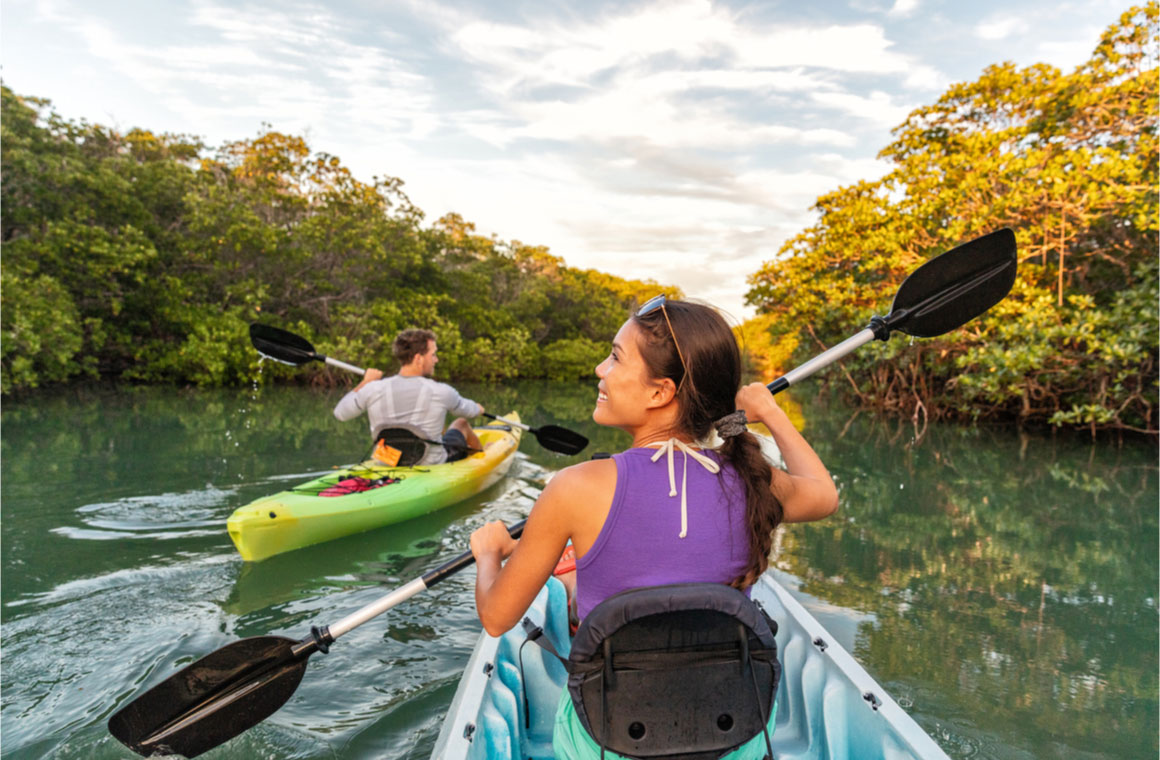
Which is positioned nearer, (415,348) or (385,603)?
(385,603)

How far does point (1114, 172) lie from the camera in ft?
25.5

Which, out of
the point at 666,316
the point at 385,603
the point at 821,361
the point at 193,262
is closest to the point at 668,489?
the point at 666,316

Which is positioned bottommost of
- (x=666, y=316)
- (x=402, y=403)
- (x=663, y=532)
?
(x=402, y=403)

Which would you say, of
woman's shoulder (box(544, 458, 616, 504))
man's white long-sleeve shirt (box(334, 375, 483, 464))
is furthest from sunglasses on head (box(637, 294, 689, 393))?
man's white long-sleeve shirt (box(334, 375, 483, 464))

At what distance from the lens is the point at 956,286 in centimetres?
234

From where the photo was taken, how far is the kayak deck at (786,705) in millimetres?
1605

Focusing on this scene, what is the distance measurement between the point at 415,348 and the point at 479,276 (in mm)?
18963

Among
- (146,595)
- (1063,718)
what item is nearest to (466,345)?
(146,595)

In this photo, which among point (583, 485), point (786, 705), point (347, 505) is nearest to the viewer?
point (583, 485)

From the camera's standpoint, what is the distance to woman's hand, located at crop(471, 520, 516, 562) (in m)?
1.40

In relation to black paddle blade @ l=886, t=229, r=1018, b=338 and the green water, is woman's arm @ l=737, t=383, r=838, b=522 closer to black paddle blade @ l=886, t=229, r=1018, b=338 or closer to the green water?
black paddle blade @ l=886, t=229, r=1018, b=338

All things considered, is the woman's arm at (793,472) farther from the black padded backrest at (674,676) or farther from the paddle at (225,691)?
the paddle at (225,691)

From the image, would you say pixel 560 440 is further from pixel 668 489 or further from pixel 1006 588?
pixel 668 489

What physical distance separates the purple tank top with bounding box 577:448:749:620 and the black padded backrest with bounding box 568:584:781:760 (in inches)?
1.4
